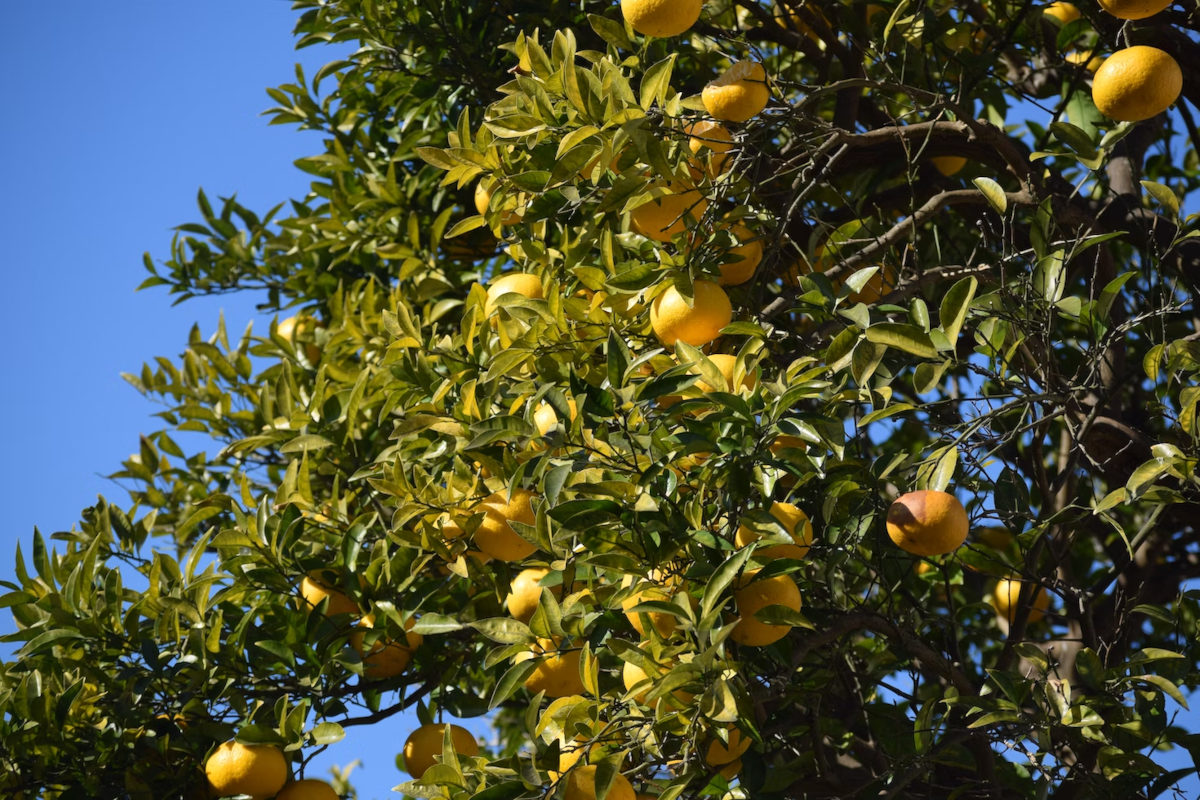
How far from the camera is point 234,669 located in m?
2.20

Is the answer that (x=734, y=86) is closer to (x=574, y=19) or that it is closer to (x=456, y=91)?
(x=574, y=19)

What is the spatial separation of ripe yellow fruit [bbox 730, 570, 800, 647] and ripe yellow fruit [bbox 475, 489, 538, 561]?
1.47ft

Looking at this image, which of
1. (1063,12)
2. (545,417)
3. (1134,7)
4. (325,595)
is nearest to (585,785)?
(545,417)

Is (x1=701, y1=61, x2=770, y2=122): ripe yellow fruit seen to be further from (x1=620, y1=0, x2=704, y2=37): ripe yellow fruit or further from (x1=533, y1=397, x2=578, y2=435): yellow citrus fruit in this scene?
(x1=533, y1=397, x2=578, y2=435): yellow citrus fruit

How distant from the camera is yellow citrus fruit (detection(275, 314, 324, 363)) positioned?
308cm

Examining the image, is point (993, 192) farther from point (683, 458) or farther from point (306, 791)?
point (306, 791)

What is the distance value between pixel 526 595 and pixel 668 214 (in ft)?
2.34

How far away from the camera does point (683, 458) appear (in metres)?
1.72

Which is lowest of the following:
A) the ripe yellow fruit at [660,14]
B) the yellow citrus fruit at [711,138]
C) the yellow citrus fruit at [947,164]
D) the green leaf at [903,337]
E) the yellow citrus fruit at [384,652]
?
the green leaf at [903,337]

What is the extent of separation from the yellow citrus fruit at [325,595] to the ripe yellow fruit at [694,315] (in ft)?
2.90

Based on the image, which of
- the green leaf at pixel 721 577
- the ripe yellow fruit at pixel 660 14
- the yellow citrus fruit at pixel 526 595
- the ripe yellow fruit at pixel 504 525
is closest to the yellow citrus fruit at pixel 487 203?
the ripe yellow fruit at pixel 660 14

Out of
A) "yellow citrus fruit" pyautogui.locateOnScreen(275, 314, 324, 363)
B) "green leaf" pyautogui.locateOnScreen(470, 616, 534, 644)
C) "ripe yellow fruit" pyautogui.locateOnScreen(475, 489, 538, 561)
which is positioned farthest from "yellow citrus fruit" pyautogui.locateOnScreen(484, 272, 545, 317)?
"yellow citrus fruit" pyautogui.locateOnScreen(275, 314, 324, 363)

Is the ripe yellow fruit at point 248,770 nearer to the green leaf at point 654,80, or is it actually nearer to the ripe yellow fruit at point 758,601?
the ripe yellow fruit at point 758,601

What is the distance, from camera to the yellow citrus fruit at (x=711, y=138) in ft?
6.64
